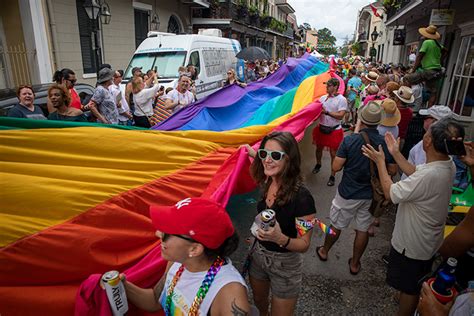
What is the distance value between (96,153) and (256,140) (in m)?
1.77

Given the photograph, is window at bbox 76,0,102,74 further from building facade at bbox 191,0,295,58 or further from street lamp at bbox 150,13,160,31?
building facade at bbox 191,0,295,58

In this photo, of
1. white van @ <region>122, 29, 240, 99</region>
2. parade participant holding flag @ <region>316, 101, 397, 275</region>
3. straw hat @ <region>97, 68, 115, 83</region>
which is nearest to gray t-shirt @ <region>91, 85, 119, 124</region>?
straw hat @ <region>97, 68, 115, 83</region>

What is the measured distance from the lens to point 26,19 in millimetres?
8961

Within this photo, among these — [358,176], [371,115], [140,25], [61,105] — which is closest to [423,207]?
[358,176]

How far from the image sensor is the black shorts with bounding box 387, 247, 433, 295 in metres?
2.51

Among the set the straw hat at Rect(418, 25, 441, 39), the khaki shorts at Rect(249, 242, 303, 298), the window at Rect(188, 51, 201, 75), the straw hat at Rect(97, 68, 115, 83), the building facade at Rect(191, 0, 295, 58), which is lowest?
the khaki shorts at Rect(249, 242, 303, 298)

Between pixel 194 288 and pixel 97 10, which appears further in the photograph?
pixel 97 10

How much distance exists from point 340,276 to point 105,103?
14.6ft

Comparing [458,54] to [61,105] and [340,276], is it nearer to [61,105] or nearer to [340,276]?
[340,276]

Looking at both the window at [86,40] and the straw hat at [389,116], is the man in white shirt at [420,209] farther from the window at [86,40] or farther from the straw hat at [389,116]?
the window at [86,40]

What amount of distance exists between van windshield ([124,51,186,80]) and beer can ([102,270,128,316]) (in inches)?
318

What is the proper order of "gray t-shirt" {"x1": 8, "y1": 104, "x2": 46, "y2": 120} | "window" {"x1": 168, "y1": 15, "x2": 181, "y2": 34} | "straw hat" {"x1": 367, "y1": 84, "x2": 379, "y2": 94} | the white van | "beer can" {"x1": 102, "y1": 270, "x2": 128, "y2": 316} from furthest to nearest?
1. "window" {"x1": 168, "y1": 15, "x2": 181, "y2": 34}
2. the white van
3. "straw hat" {"x1": 367, "y1": 84, "x2": 379, "y2": 94}
4. "gray t-shirt" {"x1": 8, "y1": 104, "x2": 46, "y2": 120}
5. "beer can" {"x1": 102, "y1": 270, "x2": 128, "y2": 316}

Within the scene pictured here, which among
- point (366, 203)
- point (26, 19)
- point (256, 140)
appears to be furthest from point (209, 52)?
point (366, 203)

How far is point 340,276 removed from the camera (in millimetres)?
3402
